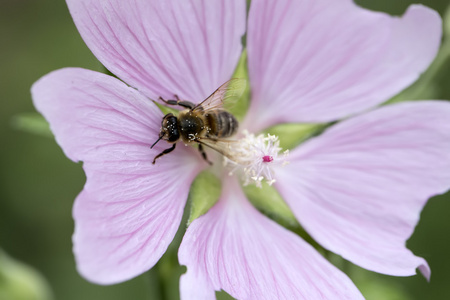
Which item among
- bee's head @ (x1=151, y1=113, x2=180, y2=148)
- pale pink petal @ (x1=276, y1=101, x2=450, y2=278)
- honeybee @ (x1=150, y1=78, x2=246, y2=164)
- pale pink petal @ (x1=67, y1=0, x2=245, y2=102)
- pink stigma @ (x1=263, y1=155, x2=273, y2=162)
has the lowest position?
pale pink petal @ (x1=276, y1=101, x2=450, y2=278)

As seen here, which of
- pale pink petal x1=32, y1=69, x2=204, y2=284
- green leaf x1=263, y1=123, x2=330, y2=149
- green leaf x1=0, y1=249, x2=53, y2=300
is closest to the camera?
pale pink petal x1=32, y1=69, x2=204, y2=284

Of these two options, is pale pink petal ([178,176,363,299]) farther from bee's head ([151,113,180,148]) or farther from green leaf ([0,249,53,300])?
green leaf ([0,249,53,300])

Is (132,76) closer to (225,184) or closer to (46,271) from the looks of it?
(225,184)

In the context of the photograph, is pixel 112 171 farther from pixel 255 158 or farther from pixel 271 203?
pixel 271 203

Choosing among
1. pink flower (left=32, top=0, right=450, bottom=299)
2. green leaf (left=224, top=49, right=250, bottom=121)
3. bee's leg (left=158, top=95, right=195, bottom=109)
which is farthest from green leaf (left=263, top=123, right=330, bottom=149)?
bee's leg (left=158, top=95, right=195, bottom=109)

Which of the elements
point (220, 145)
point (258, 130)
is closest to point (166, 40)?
point (220, 145)

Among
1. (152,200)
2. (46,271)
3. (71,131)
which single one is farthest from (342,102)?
(46,271)
